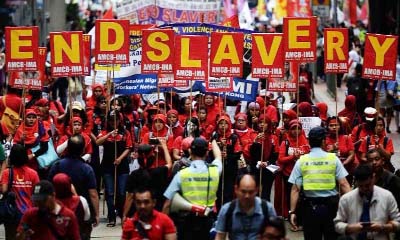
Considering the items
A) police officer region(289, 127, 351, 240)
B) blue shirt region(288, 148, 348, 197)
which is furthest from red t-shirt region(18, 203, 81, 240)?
blue shirt region(288, 148, 348, 197)

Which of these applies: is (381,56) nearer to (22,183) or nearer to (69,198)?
(22,183)

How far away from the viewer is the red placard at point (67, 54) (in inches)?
701

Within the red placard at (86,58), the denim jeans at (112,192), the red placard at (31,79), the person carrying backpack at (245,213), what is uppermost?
the red placard at (86,58)

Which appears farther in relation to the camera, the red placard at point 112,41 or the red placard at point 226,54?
the red placard at point 112,41

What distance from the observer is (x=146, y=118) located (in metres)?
18.3

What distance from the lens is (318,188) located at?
13156 millimetres

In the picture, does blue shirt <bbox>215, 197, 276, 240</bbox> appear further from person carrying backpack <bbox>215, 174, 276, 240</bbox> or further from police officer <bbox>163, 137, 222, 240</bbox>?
police officer <bbox>163, 137, 222, 240</bbox>

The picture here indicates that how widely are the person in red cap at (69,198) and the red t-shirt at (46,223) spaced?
0.95 m

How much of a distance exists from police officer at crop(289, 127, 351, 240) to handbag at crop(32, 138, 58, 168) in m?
3.93

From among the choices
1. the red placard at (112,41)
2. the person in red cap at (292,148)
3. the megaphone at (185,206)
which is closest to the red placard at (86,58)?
the red placard at (112,41)

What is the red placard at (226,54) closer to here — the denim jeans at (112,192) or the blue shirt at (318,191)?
the denim jeans at (112,192)

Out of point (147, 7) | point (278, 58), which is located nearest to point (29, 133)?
point (278, 58)

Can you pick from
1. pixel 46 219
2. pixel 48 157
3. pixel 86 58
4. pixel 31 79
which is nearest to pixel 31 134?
pixel 48 157

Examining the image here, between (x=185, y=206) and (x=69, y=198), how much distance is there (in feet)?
3.51
